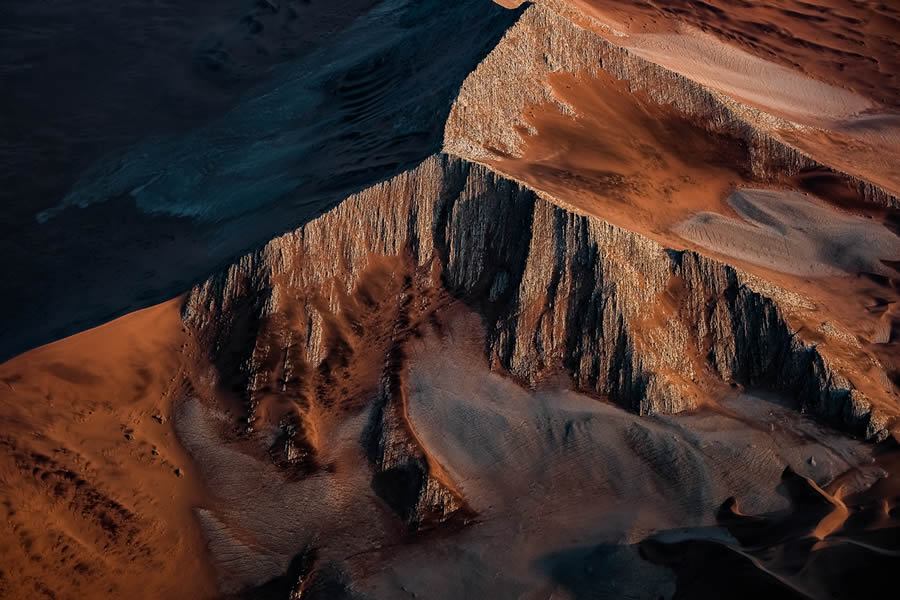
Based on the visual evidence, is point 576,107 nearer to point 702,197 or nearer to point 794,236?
point 702,197

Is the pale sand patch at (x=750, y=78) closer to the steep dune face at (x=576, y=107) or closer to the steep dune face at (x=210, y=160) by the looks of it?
the steep dune face at (x=576, y=107)

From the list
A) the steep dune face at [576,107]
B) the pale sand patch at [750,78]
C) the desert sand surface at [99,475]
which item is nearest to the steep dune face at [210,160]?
the steep dune face at [576,107]

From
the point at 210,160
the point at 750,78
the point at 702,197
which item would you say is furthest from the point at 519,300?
the point at 750,78

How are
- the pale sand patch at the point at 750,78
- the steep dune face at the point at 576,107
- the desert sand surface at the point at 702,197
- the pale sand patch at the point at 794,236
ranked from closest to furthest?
the desert sand surface at the point at 702,197 → the pale sand patch at the point at 794,236 → the steep dune face at the point at 576,107 → the pale sand patch at the point at 750,78

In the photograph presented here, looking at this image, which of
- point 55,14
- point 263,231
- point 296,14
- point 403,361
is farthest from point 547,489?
point 55,14

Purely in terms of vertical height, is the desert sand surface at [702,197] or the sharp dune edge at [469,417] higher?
the desert sand surface at [702,197]

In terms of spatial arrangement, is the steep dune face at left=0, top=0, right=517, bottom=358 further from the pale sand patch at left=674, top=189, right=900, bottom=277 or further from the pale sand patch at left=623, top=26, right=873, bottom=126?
the pale sand patch at left=623, top=26, right=873, bottom=126

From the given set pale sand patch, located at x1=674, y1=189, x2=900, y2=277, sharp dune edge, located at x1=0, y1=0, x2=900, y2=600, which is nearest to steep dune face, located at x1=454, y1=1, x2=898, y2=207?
sharp dune edge, located at x1=0, y1=0, x2=900, y2=600

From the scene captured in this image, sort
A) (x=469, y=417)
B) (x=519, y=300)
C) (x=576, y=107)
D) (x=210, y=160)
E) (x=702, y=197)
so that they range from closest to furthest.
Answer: (x=469, y=417), (x=519, y=300), (x=702, y=197), (x=576, y=107), (x=210, y=160)

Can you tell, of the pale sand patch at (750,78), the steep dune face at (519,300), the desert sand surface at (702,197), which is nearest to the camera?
the steep dune face at (519,300)
